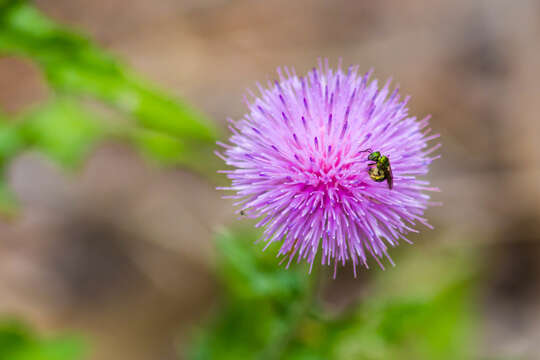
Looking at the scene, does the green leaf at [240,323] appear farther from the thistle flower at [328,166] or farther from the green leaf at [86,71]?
the thistle flower at [328,166]

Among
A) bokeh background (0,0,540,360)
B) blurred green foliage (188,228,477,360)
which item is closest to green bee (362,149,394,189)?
blurred green foliage (188,228,477,360)

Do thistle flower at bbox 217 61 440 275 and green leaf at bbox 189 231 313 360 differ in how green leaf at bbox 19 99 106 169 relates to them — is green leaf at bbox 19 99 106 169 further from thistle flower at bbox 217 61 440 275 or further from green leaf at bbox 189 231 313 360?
thistle flower at bbox 217 61 440 275

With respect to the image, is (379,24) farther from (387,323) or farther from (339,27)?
(387,323)

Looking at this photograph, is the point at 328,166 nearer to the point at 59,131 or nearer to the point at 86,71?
the point at 86,71

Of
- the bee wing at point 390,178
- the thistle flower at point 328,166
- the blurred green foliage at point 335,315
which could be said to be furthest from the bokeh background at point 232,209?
the bee wing at point 390,178

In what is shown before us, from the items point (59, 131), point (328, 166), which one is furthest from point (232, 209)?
point (328, 166)

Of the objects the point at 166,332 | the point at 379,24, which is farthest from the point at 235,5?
the point at 166,332

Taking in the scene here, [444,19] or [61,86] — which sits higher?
[444,19]
